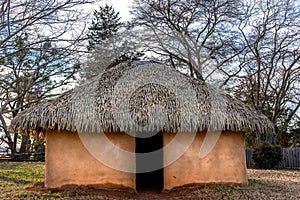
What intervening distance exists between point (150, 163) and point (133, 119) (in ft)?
8.18

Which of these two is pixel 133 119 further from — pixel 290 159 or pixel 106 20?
pixel 106 20

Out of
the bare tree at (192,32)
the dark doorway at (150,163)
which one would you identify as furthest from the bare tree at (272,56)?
the dark doorway at (150,163)

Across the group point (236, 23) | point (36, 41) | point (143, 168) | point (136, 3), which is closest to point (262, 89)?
point (236, 23)

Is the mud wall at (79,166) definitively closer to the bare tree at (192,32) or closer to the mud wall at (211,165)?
the mud wall at (211,165)

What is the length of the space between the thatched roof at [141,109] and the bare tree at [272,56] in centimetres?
985

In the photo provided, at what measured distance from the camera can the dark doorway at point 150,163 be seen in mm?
8811

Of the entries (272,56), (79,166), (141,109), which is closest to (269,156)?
(272,56)

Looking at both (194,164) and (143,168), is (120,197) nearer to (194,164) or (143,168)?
(194,164)

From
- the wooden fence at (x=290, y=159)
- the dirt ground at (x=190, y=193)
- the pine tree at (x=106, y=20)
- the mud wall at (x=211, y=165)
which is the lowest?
the wooden fence at (x=290, y=159)

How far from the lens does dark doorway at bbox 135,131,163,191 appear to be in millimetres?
8811

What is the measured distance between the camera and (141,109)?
24.2 feet

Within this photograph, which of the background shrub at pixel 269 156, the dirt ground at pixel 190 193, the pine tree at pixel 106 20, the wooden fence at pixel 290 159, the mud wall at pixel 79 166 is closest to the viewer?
the dirt ground at pixel 190 193

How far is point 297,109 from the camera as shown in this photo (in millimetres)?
19797

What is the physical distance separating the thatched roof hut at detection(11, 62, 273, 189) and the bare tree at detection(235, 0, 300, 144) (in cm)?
1022
